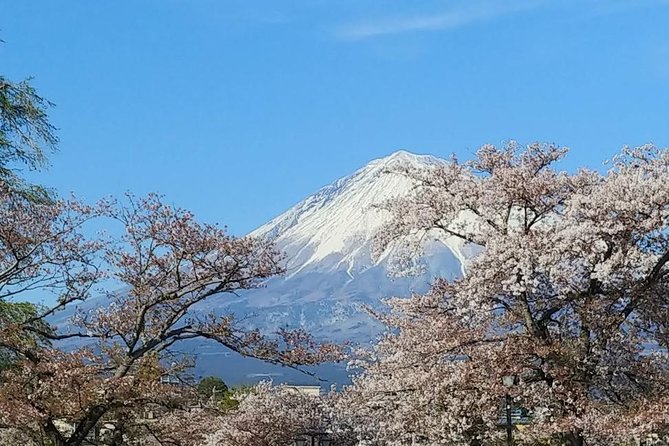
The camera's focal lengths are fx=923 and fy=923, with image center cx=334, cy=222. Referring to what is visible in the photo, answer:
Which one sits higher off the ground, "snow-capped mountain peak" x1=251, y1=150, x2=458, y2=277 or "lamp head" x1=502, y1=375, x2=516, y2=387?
"snow-capped mountain peak" x1=251, y1=150, x2=458, y2=277

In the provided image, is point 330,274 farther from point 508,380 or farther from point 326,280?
point 508,380

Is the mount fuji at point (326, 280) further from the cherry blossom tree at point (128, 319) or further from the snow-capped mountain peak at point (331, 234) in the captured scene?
the cherry blossom tree at point (128, 319)

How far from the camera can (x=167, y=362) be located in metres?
12.1

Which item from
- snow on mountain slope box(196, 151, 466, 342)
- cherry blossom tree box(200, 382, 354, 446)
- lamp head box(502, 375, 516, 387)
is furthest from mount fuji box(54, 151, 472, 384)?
lamp head box(502, 375, 516, 387)

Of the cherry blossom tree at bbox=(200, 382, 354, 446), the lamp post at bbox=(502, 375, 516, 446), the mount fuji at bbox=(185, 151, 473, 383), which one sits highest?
the mount fuji at bbox=(185, 151, 473, 383)

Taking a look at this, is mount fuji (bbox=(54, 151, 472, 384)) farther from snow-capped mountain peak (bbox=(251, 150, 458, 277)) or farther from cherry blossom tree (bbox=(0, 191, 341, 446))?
cherry blossom tree (bbox=(0, 191, 341, 446))

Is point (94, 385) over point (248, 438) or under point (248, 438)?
under

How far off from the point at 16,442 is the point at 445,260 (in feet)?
446

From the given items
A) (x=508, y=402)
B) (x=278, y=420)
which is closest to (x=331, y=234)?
(x=278, y=420)

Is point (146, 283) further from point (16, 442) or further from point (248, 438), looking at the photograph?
point (248, 438)

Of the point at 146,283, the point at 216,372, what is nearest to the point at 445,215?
the point at 146,283

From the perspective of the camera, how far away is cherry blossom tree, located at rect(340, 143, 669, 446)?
11.5 m

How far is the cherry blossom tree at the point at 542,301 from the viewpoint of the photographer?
1147 cm

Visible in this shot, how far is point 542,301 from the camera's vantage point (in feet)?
40.3
